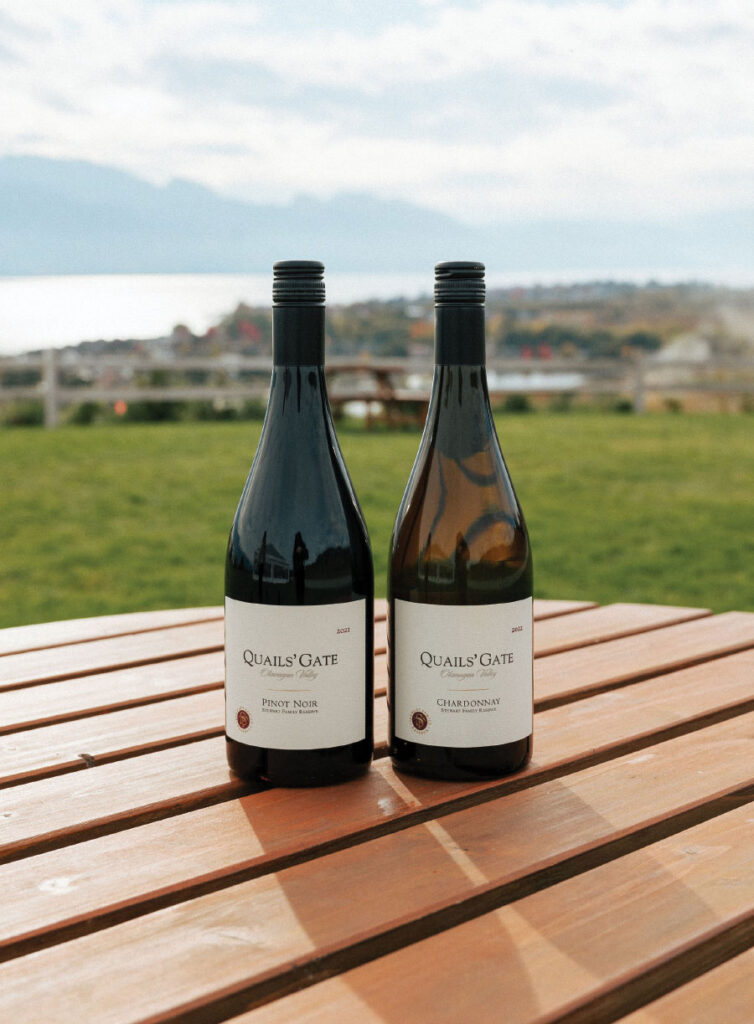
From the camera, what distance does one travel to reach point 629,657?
1.56 m

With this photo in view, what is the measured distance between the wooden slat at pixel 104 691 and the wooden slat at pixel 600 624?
21.4 inches

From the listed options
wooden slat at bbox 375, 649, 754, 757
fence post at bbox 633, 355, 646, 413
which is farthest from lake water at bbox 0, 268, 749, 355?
wooden slat at bbox 375, 649, 754, 757

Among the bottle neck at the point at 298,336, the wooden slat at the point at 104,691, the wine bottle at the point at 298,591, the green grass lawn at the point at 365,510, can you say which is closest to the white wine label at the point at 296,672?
the wine bottle at the point at 298,591

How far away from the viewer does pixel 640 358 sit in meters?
14.7

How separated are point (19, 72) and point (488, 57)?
31.8 feet

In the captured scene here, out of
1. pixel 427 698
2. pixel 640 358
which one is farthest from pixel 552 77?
pixel 427 698

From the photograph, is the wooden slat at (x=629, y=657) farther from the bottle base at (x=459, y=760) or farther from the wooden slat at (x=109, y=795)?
the wooden slat at (x=109, y=795)

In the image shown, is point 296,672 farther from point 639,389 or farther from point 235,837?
point 639,389

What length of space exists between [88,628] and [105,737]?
620 millimetres

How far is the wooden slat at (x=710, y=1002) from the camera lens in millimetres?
640

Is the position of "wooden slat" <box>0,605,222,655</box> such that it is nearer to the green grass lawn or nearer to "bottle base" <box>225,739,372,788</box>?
"bottle base" <box>225,739,372,788</box>

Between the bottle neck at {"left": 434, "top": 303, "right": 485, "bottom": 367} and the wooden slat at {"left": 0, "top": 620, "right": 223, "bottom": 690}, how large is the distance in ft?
2.58

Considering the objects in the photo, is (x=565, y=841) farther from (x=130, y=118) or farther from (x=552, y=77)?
(x=130, y=118)

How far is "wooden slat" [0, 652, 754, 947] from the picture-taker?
0.80 m
